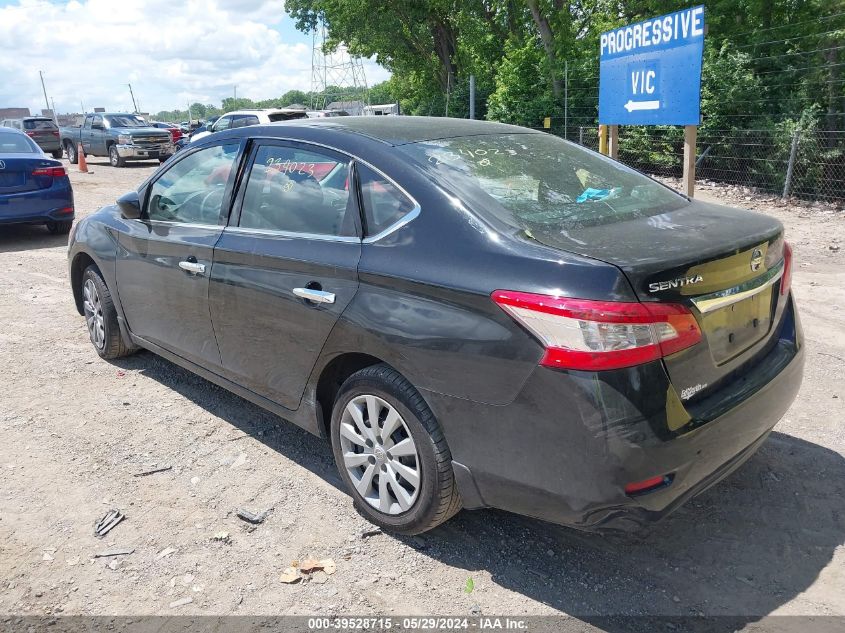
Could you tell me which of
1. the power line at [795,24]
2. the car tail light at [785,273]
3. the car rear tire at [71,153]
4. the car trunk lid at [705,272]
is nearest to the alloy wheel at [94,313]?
the car trunk lid at [705,272]

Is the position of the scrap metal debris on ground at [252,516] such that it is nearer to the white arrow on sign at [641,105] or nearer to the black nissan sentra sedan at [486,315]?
the black nissan sentra sedan at [486,315]

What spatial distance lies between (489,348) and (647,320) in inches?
21.3

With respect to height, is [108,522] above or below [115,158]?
below

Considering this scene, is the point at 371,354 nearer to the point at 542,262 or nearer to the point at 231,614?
the point at 542,262

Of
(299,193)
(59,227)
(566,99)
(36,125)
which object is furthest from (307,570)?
(36,125)

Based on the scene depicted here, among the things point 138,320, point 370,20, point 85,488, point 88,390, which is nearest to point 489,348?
point 85,488

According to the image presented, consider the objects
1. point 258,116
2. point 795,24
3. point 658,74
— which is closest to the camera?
point 658,74

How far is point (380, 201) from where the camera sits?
3.11 m

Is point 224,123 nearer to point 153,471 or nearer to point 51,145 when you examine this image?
point 51,145

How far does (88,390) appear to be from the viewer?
4.90m

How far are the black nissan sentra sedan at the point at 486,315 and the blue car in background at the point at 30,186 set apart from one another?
7070mm

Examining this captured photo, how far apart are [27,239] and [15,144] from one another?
140 centimetres

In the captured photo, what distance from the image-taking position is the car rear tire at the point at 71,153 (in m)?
26.3

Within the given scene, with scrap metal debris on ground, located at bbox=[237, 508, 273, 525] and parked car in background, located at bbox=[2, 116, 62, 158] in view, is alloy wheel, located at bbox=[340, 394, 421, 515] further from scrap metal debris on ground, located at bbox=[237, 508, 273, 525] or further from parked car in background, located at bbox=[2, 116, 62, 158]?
parked car in background, located at bbox=[2, 116, 62, 158]
